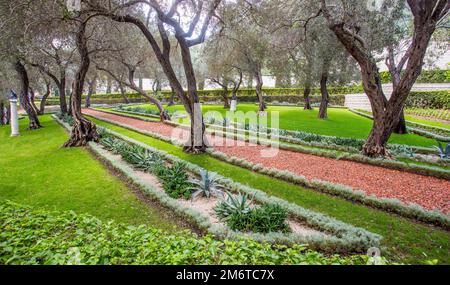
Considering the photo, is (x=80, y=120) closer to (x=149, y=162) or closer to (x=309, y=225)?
(x=149, y=162)

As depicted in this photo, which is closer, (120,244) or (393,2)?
(120,244)

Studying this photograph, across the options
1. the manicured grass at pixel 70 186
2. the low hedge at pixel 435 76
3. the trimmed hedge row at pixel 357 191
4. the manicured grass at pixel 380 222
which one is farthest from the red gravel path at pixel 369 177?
the low hedge at pixel 435 76

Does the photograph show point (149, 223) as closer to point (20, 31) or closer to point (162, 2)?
point (162, 2)

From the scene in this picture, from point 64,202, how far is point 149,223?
8.98 ft

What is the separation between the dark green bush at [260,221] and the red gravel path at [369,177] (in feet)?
11.8

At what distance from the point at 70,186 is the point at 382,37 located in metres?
15.2

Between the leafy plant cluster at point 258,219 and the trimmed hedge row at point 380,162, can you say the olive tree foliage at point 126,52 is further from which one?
the leafy plant cluster at point 258,219

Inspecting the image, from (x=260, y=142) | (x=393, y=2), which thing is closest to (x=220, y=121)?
(x=260, y=142)

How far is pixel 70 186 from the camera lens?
8.28m

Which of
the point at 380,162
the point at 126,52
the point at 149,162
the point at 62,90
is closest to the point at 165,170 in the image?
the point at 149,162

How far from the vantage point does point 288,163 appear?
10.8 meters

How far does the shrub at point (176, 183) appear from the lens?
288 inches

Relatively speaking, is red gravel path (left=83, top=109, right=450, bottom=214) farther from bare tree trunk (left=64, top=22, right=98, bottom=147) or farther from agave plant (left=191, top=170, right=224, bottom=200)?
bare tree trunk (left=64, top=22, right=98, bottom=147)

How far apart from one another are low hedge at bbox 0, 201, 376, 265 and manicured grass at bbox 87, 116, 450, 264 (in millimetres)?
1877
